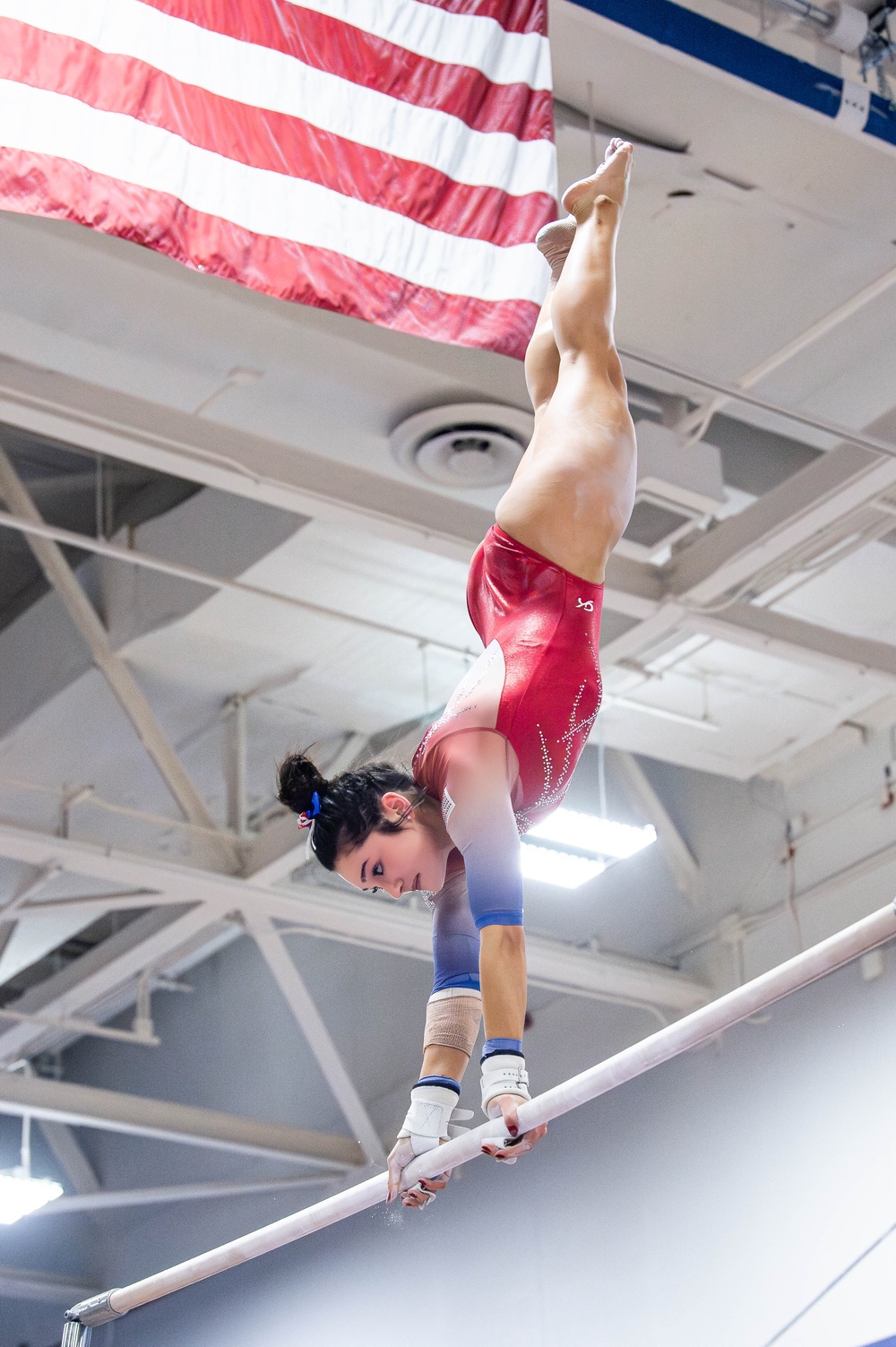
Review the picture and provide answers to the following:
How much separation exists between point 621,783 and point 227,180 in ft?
17.8

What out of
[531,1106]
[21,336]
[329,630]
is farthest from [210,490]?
[531,1106]

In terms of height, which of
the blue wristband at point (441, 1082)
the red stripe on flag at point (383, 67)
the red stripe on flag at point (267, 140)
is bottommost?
the blue wristband at point (441, 1082)

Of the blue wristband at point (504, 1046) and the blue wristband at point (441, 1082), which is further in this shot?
the blue wristband at point (441, 1082)

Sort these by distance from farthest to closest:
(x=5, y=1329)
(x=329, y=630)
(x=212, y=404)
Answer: (x=5, y=1329), (x=329, y=630), (x=212, y=404)

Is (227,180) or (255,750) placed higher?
(255,750)

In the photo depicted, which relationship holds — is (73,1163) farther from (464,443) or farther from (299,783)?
(299,783)

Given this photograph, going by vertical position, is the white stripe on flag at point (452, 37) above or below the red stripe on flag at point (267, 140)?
above

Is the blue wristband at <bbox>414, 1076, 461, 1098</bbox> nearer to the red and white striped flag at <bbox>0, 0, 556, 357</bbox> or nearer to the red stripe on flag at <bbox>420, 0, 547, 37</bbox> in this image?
the red and white striped flag at <bbox>0, 0, 556, 357</bbox>

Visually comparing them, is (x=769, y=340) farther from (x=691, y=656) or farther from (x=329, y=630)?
(x=329, y=630)

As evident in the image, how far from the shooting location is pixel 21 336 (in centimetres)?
542

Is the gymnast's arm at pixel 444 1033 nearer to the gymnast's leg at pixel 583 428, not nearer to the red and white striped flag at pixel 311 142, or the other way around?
the gymnast's leg at pixel 583 428

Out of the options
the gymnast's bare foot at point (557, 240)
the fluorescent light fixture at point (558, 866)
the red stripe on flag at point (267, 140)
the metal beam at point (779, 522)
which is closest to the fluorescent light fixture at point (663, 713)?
the fluorescent light fixture at point (558, 866)

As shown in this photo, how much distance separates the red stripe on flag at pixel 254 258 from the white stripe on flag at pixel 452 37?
2.48 feet

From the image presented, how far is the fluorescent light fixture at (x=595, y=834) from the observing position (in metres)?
7.19
